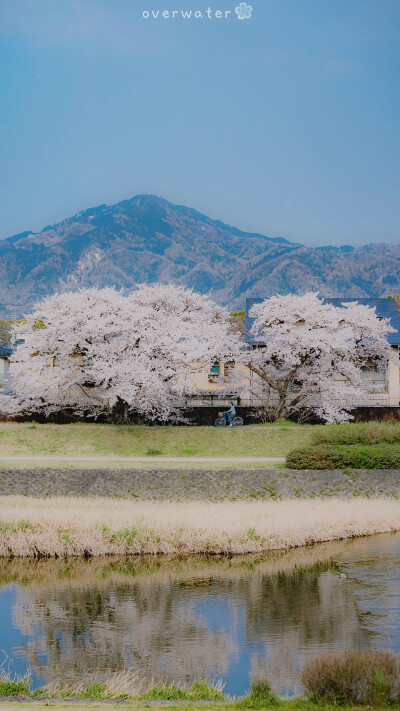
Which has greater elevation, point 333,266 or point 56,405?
point 333,266

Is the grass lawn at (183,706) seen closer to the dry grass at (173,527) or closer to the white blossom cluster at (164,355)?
the dry grass at (173,527)

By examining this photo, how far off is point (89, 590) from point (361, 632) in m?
6.85

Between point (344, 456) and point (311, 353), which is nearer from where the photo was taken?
point (344, 456)

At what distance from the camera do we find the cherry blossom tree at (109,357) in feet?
140

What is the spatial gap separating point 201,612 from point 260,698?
6316mm

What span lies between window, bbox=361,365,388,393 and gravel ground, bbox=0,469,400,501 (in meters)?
21.0

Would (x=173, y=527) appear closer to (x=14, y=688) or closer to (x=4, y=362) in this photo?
(x=14, y=688)

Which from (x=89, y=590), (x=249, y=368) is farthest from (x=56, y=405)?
(x=89, y=590)

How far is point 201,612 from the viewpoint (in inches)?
643

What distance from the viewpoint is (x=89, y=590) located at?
18.4m

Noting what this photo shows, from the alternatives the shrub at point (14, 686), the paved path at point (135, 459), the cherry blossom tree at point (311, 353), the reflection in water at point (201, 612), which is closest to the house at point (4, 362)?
the cherry blossom tree at point (311, 353)

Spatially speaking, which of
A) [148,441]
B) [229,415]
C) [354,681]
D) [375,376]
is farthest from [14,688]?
[375,376]

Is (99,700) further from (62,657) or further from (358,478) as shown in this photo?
(358,478)

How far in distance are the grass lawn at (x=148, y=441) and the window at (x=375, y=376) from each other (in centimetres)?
1086
